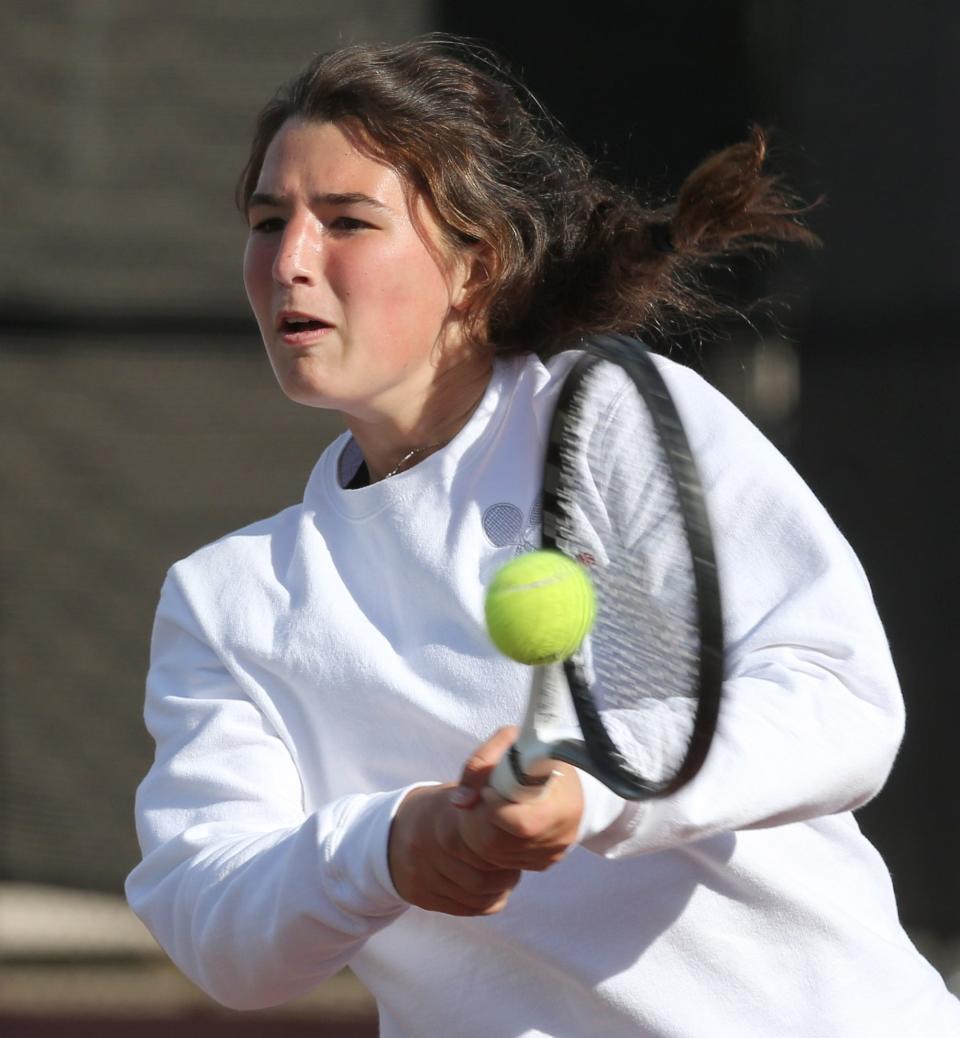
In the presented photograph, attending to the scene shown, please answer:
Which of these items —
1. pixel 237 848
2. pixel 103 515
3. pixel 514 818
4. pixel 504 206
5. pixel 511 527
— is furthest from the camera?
pixel 103 515

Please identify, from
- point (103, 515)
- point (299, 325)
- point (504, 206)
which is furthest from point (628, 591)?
point (103, 515)

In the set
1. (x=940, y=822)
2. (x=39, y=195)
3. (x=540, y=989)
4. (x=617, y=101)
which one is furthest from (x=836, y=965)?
(x=39, y=195)

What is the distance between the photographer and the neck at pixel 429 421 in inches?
70.3

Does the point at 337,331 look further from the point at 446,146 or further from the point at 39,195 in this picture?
the point at 39,195

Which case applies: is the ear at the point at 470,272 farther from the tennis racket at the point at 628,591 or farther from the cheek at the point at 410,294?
the tennis racket at the point at 628,591

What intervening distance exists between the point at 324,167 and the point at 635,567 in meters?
0.62

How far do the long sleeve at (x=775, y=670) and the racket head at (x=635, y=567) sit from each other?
4 cm

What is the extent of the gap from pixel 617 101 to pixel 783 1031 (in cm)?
239

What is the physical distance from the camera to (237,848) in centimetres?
151

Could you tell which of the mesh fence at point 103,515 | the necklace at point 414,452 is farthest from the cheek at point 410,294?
the mesh fence at point 103,515

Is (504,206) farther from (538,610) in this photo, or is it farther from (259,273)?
(538,610)

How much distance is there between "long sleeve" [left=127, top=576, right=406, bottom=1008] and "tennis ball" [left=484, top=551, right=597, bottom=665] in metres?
0.23

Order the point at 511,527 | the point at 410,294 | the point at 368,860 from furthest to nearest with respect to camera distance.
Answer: the point at 410,294
the point at 511,527
the point at 368,860

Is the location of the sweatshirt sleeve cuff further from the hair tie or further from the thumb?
the hair tie
